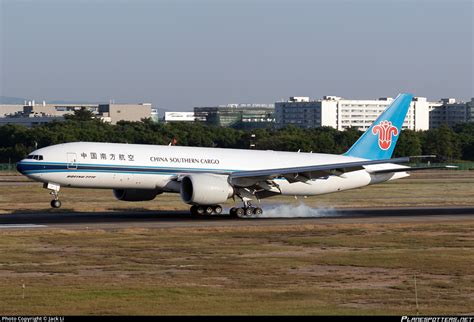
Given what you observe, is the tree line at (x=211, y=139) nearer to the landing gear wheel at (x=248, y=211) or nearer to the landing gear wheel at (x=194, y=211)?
the landing gear wheel at (x=194, y=211)

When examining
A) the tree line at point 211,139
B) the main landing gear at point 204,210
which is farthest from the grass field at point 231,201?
the tree line at point 211,139

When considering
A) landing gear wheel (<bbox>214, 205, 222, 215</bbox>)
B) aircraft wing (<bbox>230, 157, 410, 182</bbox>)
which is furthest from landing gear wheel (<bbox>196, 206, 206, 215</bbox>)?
aircraft wing (<bbox>230, 157, 410, 182</bbox>)

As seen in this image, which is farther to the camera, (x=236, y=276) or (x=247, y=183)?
(x=247, y=183)

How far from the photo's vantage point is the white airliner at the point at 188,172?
49438mm

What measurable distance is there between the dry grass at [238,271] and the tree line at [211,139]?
8948cm

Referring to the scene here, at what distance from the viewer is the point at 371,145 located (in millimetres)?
59188

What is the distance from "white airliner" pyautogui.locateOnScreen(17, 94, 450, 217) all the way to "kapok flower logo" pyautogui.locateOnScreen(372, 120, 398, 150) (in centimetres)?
359

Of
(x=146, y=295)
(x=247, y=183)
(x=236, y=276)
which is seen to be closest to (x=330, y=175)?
(x=247, y=183)

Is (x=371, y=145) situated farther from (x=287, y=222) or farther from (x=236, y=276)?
(x=236, y=276)

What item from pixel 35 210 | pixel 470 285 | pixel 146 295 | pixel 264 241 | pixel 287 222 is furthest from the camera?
pixel 35 210

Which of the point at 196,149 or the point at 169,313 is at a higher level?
the point at 196,149

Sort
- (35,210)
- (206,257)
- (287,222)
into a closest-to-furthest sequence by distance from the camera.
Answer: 1. (206,257)
2. (287,222)
3. (35,210)

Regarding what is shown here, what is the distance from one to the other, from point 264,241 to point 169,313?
55.8 feet

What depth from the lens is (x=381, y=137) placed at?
5928 centimetres
